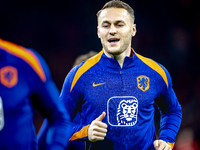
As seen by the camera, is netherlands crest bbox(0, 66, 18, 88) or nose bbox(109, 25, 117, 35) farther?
nose bbox(109, 25, 117, 35)

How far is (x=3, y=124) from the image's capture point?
3.44 feet

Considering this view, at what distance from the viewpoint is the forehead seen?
77.5 inches

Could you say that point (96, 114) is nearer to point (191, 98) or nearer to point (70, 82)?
point (70, 82)

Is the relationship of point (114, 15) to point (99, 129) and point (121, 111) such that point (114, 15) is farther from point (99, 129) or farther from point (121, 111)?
point (99, 129)

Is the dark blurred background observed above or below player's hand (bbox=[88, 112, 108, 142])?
above

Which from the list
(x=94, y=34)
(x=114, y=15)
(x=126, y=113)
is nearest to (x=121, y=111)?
(x=126, y=113)

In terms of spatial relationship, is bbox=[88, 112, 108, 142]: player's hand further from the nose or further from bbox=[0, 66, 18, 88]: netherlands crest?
bbox=[0, 66, 18, 88]: netherlands crest

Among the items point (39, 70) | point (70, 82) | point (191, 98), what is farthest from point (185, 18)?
point (39, 70)

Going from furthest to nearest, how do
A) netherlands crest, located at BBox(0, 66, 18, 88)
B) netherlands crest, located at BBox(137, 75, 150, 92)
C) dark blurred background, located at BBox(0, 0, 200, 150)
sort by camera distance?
dark blurred background, located at BBox(0, 0, 200, 150)
netherlands crest, located at BBox(137, 75, 150, 92)
netherlands crest, located at BBox(0, 66, 18, 88)

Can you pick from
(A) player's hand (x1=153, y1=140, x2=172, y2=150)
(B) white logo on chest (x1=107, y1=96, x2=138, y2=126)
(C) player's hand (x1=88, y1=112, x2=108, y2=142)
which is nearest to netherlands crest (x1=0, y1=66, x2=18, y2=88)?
(C) player's hand (x1=88, y1=112, x2=108, y2=142)

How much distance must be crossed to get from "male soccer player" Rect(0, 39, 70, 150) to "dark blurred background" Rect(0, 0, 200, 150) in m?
3.61

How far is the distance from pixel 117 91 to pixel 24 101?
0.93 meters

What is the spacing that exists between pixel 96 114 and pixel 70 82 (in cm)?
28

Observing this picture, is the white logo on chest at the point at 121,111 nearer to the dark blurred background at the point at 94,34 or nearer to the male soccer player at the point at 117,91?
the male soccer player at the point at 117,91
